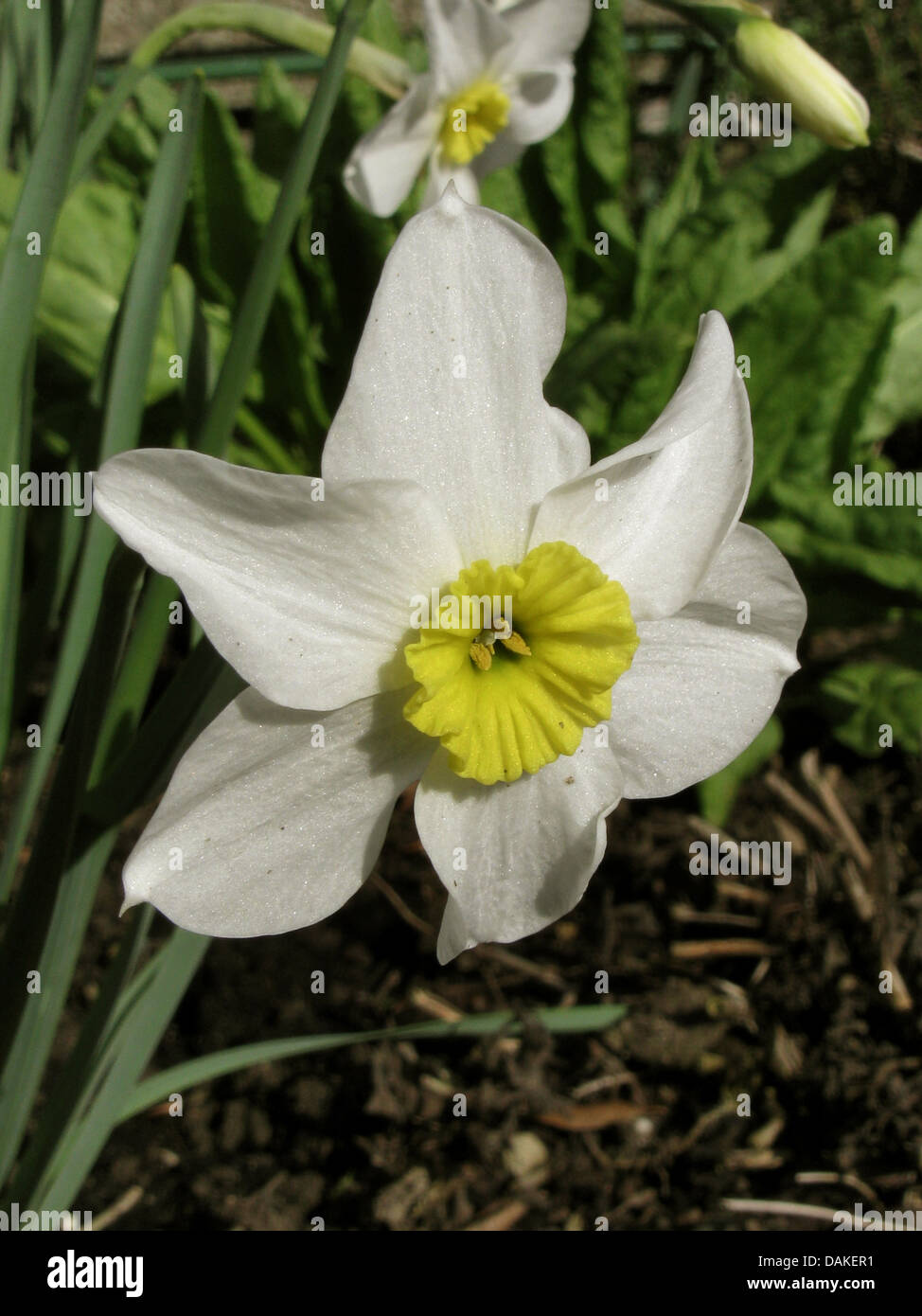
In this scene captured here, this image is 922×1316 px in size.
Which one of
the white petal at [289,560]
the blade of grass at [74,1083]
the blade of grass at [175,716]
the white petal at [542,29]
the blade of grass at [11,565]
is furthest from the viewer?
the white petal at [542,29]

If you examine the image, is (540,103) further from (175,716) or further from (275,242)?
(175,716)

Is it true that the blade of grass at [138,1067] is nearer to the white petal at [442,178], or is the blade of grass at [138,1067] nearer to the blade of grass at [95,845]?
the blade of grass at [95,845]

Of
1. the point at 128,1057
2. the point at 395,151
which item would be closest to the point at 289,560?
the point at 128,1057

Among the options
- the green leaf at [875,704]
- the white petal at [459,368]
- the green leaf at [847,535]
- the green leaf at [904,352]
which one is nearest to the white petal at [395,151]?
the white petal at [459,368]

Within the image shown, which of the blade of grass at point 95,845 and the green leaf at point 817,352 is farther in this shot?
the green leaf at point 817,352

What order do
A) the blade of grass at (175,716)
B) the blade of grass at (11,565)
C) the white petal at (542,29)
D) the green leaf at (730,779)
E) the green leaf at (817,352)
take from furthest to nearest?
the green leaf at (730,779)
the green leaf at (817,352)
the white petal at (542,29)
the blade of grass at (11,565)
the blade of grass at (175,716)

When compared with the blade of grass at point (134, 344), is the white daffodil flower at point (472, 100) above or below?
above

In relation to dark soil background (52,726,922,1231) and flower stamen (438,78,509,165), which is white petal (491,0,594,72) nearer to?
flower stamen (438,78,509,165)
